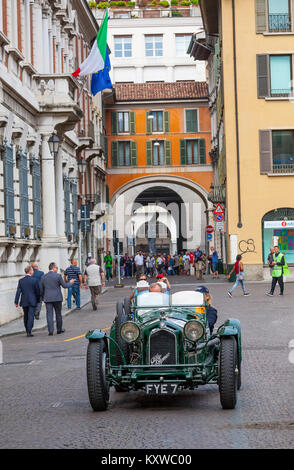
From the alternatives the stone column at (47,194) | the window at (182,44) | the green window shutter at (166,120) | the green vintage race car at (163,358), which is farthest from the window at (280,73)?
the window at (182,44)

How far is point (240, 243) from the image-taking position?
42312mm

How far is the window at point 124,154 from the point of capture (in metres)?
65.6

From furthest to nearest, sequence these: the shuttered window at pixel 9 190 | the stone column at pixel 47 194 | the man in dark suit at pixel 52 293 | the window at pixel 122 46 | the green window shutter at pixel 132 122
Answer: the window at pixel 122 46, the green window shutter at pixel 132 122, the stone column at pixel 47 194, the shuttered window at pixel 9 190, the man in dark suit at pixel 52 293

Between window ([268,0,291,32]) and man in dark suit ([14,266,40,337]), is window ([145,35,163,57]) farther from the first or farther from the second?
man in dark suit ([14,266,40,337])

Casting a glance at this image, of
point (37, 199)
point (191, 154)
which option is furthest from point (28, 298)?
point (191, 154)

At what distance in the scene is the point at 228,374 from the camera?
9820 mm

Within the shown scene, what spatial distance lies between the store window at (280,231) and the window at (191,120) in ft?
79.6

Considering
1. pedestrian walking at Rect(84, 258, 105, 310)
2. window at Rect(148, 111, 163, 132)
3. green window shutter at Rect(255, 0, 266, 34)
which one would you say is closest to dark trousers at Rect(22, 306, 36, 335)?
pedestrian walking at Rect(84, 258, 105, 310)

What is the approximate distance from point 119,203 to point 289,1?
27.0 meters

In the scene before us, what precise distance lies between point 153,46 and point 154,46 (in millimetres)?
112

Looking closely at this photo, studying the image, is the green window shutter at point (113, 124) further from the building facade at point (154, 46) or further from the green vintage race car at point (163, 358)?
Answer: the green vintage race car at point (163, 358)

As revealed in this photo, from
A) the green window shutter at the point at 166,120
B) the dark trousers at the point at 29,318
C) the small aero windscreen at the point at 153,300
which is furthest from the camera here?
the green window shutter at the point at 166,120
